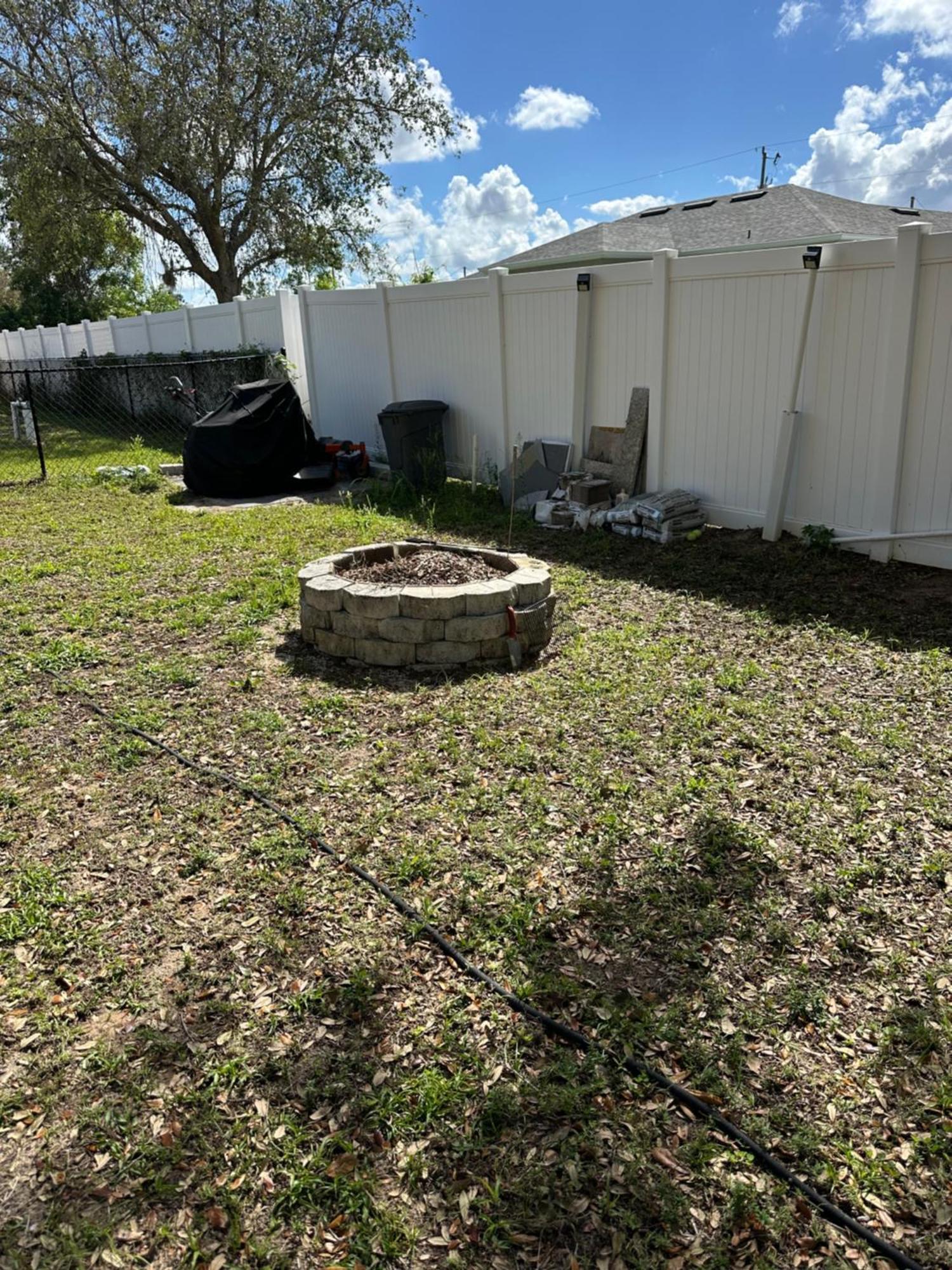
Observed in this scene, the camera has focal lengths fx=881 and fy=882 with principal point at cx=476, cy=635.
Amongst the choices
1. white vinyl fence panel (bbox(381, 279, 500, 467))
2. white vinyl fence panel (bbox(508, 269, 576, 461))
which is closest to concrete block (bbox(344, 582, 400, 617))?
white vinyl fence panel (bbox(508, 269, 576, 461))

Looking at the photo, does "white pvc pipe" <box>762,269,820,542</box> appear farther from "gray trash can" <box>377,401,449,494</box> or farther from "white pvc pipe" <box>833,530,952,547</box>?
"gray trash can" <box>377,401,449,494</box>

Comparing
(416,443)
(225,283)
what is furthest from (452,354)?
(225,283)

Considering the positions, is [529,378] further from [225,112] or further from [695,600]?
[225,112]

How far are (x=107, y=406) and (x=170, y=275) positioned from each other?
4.70m

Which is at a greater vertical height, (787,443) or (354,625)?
(787,443)

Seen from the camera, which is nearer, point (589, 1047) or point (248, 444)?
point (589, 1047)

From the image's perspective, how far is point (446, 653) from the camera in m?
4.64

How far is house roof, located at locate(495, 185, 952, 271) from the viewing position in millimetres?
11102

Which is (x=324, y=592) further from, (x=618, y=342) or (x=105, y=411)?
(x=105, y=411)

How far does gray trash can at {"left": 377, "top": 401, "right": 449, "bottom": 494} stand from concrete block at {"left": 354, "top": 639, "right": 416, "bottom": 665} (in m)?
4.84

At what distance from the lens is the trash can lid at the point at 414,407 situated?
30.7 feet

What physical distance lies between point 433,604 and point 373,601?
1.05ft

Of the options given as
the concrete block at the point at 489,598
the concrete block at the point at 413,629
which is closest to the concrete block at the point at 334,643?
the concrete block at the point at 413,629

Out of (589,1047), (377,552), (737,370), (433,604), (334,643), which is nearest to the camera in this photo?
(589,1047)
